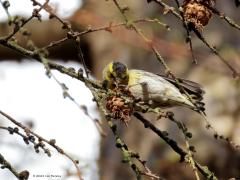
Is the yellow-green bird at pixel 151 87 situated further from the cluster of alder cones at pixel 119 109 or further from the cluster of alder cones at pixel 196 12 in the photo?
the cluster of alder cones at pixel 196 12

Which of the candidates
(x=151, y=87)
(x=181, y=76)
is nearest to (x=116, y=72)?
(x=151, y=87)

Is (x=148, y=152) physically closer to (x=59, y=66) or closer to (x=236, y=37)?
(x=236, y=37)

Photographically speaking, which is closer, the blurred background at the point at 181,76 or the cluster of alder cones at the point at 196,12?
the cluster of alder cones at the point at 196,12

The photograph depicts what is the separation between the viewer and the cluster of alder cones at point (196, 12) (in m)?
1.88

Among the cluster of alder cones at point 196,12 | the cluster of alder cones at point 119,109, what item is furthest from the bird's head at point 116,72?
the cluster of alder cones at point 196,12

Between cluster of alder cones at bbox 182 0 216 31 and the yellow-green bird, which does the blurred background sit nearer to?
the yellow-green bird

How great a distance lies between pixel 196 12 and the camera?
1.90 meters

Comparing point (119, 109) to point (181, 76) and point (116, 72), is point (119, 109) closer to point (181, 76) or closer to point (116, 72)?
point (116, 72)

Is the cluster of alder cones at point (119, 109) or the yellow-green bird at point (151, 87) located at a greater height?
the yellow-green bird at point (151, 87)

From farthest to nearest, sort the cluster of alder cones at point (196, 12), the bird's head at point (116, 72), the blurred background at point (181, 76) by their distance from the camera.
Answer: the blurred background at point (181, 76) → the bird's head at point (116, 72) → the cluster of alder cones at point (196, 12)

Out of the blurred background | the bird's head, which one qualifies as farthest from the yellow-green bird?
Result: the blurred background

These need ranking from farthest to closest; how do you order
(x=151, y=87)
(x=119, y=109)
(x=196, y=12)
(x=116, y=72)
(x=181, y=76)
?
(x=181, y=76)
(x=151, y=87)
(x=116, y=72)
(x=119, y=109)
(x=196, y=12)

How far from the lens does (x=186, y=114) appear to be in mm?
4879

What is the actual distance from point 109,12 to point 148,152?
179 cm
